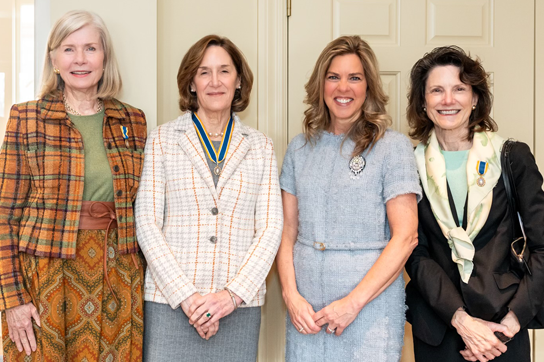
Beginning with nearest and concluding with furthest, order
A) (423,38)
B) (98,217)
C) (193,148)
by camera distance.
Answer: (98,217), (193,148), (423,38)

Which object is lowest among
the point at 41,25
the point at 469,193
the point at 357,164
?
the point at 469,193

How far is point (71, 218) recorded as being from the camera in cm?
183

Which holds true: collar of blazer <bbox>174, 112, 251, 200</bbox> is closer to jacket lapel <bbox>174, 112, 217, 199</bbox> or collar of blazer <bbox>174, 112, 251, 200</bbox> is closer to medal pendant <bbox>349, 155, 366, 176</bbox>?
jacket lapel <bbox>174, 112, 217, 199</bbox>

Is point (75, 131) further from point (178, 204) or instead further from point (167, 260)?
point (167, 260)

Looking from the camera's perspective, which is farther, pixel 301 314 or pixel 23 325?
pixel 301 314

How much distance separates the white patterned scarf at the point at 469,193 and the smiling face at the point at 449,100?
9 centimetres

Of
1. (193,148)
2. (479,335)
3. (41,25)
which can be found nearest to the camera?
(479,335)

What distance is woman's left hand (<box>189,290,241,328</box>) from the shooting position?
182 centimetres

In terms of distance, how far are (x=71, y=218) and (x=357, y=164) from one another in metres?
1.10

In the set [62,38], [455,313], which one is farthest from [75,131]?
[455,313]

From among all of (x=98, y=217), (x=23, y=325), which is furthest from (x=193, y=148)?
(x=23, y=325)

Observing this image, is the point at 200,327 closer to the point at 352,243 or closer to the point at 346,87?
the point at 352,243

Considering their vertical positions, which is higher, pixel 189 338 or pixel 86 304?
pixel 86 304

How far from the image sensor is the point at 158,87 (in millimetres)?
2492
